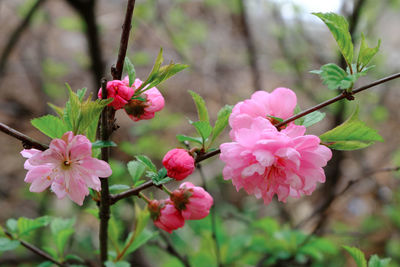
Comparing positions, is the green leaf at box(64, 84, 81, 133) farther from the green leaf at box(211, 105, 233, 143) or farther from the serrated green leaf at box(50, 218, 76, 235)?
the serrated green leaf at box(50, 218, 76, 235)

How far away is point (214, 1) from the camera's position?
2.51m

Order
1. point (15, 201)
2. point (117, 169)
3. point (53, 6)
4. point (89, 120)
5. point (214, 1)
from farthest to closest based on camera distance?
point (53, 6) < point (15, 201) < point (214, 1) < point (117, 169) < point (89, 120)

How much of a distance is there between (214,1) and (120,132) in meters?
1.41

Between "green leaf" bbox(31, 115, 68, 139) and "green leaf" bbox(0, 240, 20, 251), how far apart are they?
31 centimetres

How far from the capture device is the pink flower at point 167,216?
698mm

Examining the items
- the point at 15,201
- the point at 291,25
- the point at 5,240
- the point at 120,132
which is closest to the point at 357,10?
the point at 291,25

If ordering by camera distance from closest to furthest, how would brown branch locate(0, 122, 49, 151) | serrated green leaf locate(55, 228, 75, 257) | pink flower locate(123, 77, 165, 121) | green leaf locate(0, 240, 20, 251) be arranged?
1. brown branch locate(0, 122, 49, 151)
2. pink flower locate(123, 77, 165, 121)
3. green leaf locate(0, 240, 20, 251)
4. serrated green leaf locate(55, 228, 75, 257)

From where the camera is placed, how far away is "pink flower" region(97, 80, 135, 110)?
576mm

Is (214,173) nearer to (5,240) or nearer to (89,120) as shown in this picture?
(5,240)

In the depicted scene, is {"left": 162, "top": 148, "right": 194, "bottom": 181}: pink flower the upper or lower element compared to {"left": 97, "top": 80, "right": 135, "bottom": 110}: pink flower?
lower

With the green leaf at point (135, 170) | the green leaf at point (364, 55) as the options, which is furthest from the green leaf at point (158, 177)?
the green leaf at point (364, 55)

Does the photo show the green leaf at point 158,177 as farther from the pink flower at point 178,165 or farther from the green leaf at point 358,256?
the green leaf at point 358,256

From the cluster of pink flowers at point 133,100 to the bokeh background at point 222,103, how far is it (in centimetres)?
28

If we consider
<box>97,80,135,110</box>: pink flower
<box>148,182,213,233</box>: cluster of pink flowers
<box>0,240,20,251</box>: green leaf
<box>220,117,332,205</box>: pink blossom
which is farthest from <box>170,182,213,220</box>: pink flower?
<box>0,240,20,251</box>: green leaf
